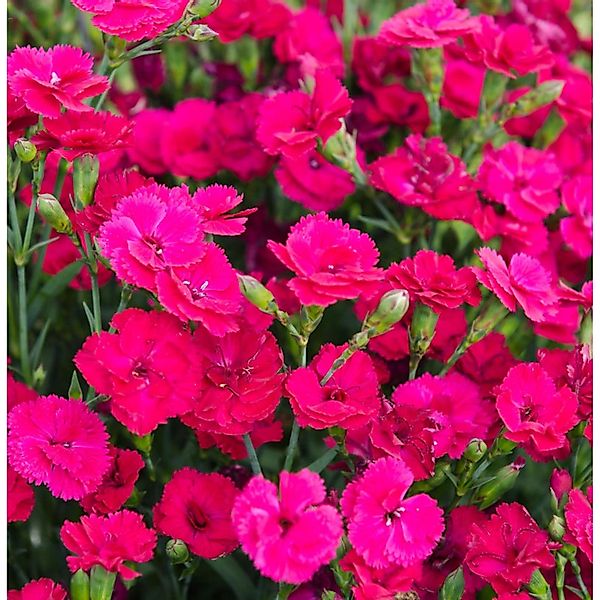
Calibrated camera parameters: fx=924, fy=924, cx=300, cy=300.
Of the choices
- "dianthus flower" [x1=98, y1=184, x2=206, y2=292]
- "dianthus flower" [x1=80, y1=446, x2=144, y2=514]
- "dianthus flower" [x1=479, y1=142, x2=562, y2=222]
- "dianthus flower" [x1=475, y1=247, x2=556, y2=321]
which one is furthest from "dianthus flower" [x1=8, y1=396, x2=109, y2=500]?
"dianthus flower" [x1=479, y1=142, x2=562, y2=222]

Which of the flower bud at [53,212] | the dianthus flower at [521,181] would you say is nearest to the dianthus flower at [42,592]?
the flower bud at [53,212]

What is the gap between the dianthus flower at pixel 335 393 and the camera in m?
0.67

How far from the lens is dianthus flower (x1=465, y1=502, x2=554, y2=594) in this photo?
0.70 metres

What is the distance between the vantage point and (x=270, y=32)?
1.14 metres

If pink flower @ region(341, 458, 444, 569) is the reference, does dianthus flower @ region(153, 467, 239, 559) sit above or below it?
below

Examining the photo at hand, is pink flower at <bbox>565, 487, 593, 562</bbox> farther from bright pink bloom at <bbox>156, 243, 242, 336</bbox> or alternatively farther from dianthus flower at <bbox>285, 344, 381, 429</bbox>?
bright pink bloom at <bbox>156, 243, 242, 336</bbox>

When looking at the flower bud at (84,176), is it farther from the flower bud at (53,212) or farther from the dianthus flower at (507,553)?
the dianthus flower at (507,553)

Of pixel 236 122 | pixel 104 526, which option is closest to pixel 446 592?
pixel 104 526

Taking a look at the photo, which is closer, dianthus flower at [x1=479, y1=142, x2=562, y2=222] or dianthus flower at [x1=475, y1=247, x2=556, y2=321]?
dianthus flower at [x1=475, y1=247, x2=556, y2=321]

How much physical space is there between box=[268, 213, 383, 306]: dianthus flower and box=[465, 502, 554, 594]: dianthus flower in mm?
216

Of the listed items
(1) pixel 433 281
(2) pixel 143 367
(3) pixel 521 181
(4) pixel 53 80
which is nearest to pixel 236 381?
(2) pixel 143 367

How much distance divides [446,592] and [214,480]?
201mm

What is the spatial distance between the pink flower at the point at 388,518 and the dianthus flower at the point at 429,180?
0.34 metres

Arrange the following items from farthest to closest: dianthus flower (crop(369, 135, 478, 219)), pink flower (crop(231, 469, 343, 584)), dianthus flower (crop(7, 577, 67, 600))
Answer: dianthus flower (crop(369, 135, 478, 219)) → dianthus flower (crop(7, 577, 67, 600)) → pink flower (crop(231, 469, 343, 584))
